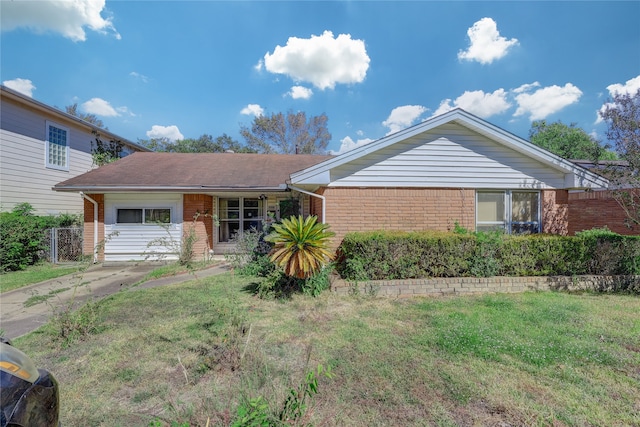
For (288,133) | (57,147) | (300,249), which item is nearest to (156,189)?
(57,147)

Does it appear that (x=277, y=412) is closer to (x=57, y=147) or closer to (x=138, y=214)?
(x=138, y=214)

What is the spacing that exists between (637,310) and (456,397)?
5.24 metres

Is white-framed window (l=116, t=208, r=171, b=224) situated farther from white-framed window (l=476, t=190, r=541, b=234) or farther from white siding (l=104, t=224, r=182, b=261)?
white-framed window (l=476, t=190, r=541, b=234)

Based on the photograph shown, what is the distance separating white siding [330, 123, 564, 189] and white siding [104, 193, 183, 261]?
279 inches

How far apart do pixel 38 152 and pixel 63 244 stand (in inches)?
173

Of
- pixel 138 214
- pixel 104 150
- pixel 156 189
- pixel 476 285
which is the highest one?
pixel 104 150

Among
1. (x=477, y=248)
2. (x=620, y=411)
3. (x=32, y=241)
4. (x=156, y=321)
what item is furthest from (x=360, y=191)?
(x=32, y=241)

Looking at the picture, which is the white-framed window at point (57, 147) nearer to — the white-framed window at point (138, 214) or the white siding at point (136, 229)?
the white siding at point (136, 229)

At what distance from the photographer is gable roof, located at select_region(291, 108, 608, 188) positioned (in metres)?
7.54

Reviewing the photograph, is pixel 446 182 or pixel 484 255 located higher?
pixel 446 182

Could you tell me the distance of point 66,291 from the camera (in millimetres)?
7133

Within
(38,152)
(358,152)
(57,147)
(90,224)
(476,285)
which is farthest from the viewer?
(57,147)

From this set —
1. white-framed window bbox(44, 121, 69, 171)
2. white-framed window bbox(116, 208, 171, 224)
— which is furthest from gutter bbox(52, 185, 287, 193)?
white-framed window bbox(44, 121, 69, 171)

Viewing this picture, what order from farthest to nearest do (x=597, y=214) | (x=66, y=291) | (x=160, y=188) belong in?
(x=597, y=214)
(x=160, y=188)
(x=66, y=291)
